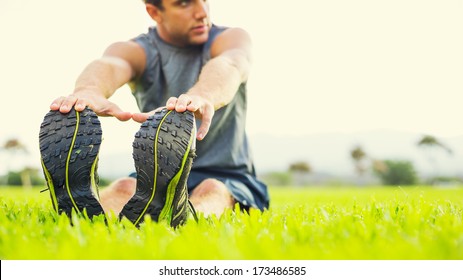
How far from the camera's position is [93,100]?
2229 mm

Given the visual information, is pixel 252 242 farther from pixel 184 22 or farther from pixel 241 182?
pixel 184 22

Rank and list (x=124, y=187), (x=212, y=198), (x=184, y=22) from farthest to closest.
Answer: (x=184, y=22), (x=124, y=187), (x=212, y=198)

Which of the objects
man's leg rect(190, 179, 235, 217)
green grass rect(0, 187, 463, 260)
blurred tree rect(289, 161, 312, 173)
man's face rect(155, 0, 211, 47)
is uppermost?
man's face rect(155, 0, 211, 47)

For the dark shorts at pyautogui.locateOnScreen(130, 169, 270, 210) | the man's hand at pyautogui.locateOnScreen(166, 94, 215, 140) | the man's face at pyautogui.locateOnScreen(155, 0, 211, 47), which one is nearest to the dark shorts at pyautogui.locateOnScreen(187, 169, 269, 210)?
the dark shorts at pyautogui.locateOnScreen(130, 169, 270, 210)

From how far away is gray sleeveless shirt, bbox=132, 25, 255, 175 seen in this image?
3.26m

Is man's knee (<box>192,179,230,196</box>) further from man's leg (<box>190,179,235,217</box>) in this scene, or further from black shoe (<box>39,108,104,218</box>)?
black shoe (<box>39,108,104,218</box>)

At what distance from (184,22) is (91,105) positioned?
1140 mm

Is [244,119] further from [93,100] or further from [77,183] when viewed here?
[77,183]

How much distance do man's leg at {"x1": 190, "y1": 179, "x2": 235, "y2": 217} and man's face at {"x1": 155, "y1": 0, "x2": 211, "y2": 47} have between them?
99cm

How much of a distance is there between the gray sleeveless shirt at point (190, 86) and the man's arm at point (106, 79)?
11cm

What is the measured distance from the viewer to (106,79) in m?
2.73

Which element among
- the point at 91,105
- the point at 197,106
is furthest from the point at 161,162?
the point at 91,105

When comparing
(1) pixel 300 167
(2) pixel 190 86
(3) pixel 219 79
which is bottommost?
(1) pixel 300 167
